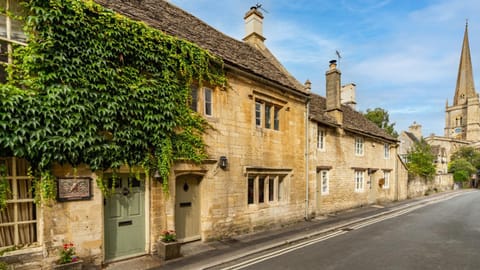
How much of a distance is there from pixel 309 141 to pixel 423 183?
23413 millimetres

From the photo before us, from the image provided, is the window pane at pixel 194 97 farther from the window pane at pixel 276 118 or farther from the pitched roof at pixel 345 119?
the pitched roof at pixel 345 119

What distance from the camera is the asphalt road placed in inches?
270

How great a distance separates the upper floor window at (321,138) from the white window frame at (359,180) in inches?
189

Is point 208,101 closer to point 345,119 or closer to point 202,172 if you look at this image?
point 202,172

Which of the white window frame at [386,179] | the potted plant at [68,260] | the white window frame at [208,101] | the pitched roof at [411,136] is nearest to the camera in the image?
the potted plant at [68,260]

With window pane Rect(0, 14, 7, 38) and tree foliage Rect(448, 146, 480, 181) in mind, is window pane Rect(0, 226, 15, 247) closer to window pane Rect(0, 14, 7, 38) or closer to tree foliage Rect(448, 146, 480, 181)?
window pane Rect(0, 14, 7, 38)

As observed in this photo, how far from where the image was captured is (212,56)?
28.4 feet

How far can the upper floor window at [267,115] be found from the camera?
10.9m

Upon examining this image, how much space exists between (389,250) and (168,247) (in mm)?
7083

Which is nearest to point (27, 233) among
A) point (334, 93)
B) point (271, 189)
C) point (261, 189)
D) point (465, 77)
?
point (261, 189)

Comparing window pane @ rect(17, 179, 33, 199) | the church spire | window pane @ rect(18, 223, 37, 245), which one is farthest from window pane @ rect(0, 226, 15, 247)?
the church spire

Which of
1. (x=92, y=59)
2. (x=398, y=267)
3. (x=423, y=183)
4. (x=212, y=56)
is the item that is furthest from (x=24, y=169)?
(x=423, y=183)

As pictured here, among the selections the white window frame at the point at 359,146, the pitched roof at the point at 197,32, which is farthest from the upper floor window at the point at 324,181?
the pitched roof at the point at 197,32

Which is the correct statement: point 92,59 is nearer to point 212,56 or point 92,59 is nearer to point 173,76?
point 173,76
